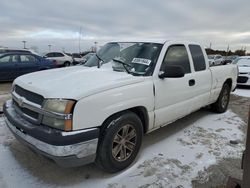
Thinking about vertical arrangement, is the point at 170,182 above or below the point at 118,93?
below

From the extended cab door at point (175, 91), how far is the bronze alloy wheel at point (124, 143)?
1.91 ft

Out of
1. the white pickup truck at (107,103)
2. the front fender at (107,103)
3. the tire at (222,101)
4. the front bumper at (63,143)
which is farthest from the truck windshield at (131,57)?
the tire at (222,101)

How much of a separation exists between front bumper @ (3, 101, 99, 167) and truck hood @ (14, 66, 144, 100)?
0.39 meters

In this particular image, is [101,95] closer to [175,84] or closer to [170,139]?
[175,84]

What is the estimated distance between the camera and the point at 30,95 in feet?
9.66

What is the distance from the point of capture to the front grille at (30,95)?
2.76m

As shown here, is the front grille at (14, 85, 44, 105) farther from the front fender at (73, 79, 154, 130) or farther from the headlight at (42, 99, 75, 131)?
the front fender at (73, 79, 154, 130)

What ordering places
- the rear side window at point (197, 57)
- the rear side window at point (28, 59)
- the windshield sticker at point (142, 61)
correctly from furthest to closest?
the rear side window at point (28, 59) < the rear side window at point (197, 57) < the windshield sticker at point (142, 61)

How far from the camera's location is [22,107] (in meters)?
3.03

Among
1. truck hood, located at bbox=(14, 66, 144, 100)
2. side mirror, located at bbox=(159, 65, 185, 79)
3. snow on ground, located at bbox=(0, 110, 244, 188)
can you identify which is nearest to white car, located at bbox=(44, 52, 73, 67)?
snow on ground, located at bbox=(0, 110, 244, 188)

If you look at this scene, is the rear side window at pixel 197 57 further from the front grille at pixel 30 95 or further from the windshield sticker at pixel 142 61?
the front grille at pixel 30 95

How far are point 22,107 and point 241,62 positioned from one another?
12.1 meters

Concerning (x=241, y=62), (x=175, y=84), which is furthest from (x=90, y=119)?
(x=241, y=62)

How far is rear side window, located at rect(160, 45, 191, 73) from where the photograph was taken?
12.6 feet
